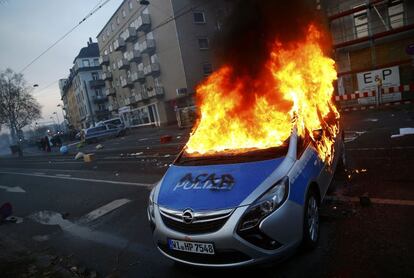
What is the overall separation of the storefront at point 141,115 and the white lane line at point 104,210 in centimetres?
3931

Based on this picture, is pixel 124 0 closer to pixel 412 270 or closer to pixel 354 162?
pixel 354 162

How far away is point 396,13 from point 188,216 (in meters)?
25.1

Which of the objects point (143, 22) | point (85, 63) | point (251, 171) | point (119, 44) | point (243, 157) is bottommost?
point (251, 171)

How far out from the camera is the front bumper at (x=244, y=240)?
3.30 meters

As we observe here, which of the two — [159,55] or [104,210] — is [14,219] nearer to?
[104,210]

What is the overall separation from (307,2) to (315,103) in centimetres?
397

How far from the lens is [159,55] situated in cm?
4431

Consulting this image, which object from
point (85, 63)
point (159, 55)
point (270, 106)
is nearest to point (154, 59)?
point (159, 55)

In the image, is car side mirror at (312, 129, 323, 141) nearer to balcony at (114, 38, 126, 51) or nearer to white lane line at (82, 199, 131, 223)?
white lane line at (82, 199, 131, 223)

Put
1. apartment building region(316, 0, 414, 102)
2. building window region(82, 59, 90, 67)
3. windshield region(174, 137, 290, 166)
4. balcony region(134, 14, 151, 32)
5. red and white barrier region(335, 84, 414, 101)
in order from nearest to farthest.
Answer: windshield region(174, 137, 290, 166)
red and white barrier region(335, 84, 414, 101)
apartment building region(316, 0, 414, 102)
balcony region(134, 14, 151, 32)
building window region(82, 59, 90, 67)

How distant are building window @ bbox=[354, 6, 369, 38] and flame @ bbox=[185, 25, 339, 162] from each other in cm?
2018

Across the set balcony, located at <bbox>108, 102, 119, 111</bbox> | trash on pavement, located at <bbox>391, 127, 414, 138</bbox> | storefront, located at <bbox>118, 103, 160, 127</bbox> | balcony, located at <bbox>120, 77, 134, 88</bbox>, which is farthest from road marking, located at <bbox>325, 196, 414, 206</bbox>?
balcony, located at <bbox>108, 102, 119, 111</bbox>

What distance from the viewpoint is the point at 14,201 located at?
11.2 meters

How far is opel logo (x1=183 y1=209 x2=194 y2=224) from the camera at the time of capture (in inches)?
138
